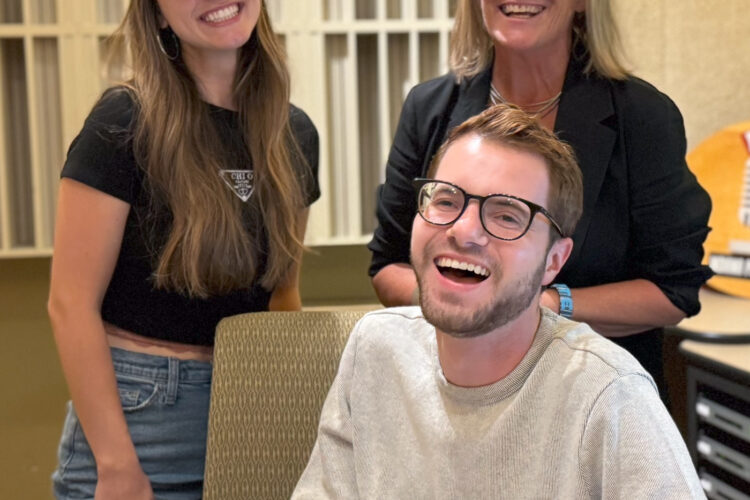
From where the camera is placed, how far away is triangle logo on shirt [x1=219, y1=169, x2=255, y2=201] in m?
1.66

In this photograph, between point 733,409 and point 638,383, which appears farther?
point 733,409

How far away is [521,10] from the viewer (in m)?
1.62

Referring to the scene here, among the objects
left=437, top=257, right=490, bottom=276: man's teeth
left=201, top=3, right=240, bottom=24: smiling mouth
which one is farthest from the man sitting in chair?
left=201, top=3, right=240, bottom=24: smiling mouth

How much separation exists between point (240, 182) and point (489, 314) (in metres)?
0.64

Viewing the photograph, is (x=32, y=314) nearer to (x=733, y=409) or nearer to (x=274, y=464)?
(x=274, y=464)

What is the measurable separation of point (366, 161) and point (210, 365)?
122cm

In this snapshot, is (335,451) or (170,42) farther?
(170,42)

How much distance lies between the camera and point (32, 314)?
→ 275 centimetres

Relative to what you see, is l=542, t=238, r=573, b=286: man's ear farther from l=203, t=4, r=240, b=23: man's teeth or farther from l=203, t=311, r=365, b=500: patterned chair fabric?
l=203, t=4, r=240, b=23: man's teeth

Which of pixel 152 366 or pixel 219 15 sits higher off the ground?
pixel 219 15

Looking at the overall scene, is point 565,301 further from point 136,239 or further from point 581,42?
point 136,239

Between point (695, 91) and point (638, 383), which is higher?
point (695, 91)

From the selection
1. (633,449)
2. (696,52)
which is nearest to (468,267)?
(633,449)

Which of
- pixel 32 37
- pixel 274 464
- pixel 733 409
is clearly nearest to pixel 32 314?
pixel 32 37
